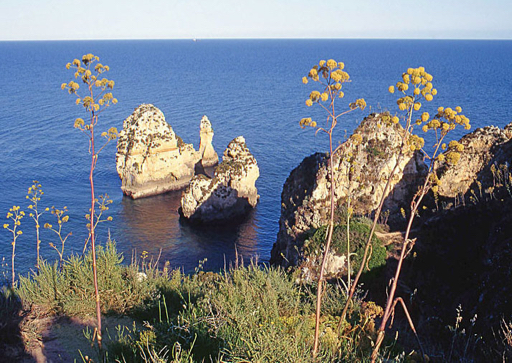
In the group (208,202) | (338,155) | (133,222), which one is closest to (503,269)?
(338,155)

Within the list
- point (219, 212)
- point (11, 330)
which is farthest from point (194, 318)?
point (219, 212)

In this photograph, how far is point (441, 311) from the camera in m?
12.1

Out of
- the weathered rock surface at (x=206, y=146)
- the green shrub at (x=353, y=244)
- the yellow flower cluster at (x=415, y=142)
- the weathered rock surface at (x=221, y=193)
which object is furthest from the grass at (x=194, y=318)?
the weathered rock surface at (x=206, y=146)

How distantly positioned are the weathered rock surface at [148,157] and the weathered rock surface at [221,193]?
7437mm

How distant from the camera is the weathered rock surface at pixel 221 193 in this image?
126 ft

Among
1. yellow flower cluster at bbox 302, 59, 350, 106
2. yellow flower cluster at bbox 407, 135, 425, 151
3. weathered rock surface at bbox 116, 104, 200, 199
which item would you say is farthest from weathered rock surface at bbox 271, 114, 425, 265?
weathered rock surface at bbox 116, 104, 200, 199

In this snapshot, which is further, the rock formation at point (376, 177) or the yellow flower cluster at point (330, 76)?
the rock formation at point (376, 177)

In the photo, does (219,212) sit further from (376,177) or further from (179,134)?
(179,134)

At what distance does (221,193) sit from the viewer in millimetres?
38719

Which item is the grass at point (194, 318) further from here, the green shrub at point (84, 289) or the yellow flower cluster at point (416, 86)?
the yellow flower cluster at point (416, 86)

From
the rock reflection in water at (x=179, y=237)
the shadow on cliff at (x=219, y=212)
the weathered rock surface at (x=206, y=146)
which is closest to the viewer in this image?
the rock reflection in water at (x=179, y=237)

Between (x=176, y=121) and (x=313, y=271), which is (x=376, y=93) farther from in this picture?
(x=313, y=271)

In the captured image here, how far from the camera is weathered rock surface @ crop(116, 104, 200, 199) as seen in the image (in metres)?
44.2

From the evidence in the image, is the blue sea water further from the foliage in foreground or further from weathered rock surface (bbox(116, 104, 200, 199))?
the foliage in foreground
